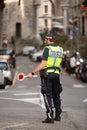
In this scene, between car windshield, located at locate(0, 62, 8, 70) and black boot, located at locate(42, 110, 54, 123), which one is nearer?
black boot, located at locate(42, 110, 54, 123)

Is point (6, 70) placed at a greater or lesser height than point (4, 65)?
lesser

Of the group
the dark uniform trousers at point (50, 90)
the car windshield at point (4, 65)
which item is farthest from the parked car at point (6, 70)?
the dark uniform trousers at point (50, 90)

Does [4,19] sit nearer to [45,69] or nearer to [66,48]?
[66,48]

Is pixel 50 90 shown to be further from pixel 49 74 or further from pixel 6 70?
pixel 6 70

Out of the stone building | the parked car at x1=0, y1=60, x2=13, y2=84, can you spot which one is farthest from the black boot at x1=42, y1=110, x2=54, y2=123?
the parked car at x1=0, y1=60, x2=13, y2=84

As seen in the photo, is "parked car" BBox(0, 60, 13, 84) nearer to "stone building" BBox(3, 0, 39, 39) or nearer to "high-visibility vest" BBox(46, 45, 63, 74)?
"stone building" BBox(3, 0, 39, 39)

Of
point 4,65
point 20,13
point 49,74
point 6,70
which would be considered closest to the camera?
point 49,74

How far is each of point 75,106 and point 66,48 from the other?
133ft

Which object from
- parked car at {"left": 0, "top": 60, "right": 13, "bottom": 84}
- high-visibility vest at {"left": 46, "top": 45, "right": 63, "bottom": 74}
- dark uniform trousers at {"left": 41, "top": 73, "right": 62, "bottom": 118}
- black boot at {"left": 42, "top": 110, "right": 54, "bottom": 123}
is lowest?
parked car at {"left": 0, "top": 60, "right": 13, "bottom": 84}

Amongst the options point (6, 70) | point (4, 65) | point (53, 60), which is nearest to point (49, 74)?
point (53, 60)

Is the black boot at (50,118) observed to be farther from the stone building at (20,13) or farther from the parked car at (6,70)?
the parked car at (6,70)

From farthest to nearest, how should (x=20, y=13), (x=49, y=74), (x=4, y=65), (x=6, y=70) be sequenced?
Answer: (x=20, y=13)
(x=6, y=70)
(x=4, y=65)
(x=49, y=74)

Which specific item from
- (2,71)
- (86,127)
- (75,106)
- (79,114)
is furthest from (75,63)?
(86,127)

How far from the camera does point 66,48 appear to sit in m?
57.7
